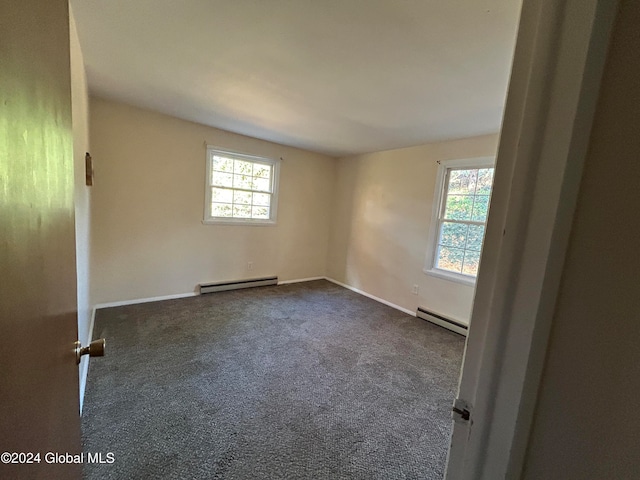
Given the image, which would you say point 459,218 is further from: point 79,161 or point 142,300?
point 142,300

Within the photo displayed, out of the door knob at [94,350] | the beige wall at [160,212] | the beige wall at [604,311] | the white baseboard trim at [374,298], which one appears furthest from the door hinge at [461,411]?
the beige wall at [160,212]

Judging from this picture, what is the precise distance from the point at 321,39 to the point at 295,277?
380 cm

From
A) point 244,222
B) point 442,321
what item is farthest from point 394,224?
point 244,222

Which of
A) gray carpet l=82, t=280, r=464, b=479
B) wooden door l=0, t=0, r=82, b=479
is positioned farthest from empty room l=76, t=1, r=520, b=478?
wooden door l=0, t=0, r=82, b=479

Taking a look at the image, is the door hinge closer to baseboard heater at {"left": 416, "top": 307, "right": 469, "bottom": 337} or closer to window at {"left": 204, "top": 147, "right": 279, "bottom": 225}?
baseboard heater at {"left": 416, "top": 307, "right": 469, "bottom": 337}

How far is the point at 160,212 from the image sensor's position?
3.38 meters

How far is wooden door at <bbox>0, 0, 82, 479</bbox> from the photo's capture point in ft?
1.28

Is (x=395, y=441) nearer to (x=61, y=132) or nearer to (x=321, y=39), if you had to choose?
(x=61, y=132)

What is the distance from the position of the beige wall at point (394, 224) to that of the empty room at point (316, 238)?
3cm

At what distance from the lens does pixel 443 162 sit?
333 centimetres

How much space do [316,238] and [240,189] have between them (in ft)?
5.50

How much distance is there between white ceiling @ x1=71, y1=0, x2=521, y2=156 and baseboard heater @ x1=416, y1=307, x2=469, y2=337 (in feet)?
7.20

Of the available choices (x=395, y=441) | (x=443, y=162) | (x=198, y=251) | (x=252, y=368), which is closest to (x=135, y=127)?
(x=198, y=251)

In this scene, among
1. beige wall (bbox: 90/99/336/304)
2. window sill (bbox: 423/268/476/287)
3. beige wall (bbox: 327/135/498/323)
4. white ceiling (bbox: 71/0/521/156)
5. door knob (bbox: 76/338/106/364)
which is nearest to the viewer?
door knob (bbox: 76/338/106/364)
